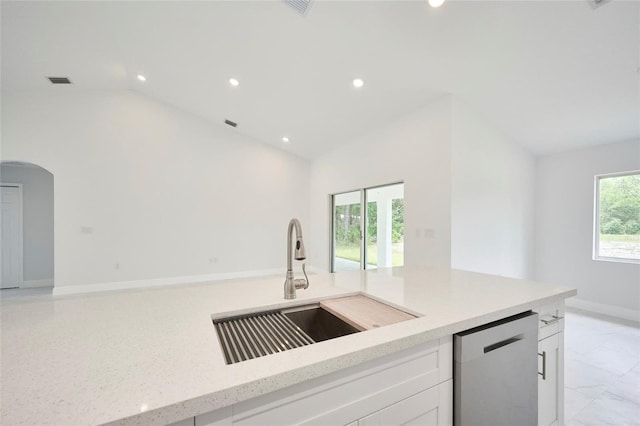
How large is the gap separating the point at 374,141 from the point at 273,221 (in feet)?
9.96

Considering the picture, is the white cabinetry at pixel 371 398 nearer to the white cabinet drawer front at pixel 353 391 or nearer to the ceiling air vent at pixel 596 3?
the white cabinet drawer front at pixel 353 391

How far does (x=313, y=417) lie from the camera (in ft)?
2.37

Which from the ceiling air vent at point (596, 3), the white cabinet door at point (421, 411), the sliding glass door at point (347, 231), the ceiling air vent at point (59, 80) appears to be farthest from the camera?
the sliding glass door at point (347, 231)

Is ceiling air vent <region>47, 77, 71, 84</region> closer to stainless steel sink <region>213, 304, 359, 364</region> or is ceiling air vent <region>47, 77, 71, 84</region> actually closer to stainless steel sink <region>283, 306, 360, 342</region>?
stainless steel sink <region>213, 304, 359, 364</region>

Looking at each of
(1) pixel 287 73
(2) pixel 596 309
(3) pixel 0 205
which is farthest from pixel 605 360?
(3) pixel 0 205

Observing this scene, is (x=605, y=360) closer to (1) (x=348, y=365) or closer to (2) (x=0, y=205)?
(1) (x=348, y=365)

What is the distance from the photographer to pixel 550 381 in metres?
1.38

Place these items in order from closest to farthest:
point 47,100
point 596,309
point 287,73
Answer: point 287,73 → point 596,309 → point 47,100

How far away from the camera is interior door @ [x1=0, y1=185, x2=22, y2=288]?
4.89 m

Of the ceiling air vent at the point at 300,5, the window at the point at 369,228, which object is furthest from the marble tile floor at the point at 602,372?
the ceiling air vent at the point at 300,5

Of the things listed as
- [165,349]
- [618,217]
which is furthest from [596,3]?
[165,349]

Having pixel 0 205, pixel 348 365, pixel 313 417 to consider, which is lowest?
pixel 313 417

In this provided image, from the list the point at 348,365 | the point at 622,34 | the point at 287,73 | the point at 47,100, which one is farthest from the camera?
the point at 47,100

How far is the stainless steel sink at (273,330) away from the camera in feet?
2.90
